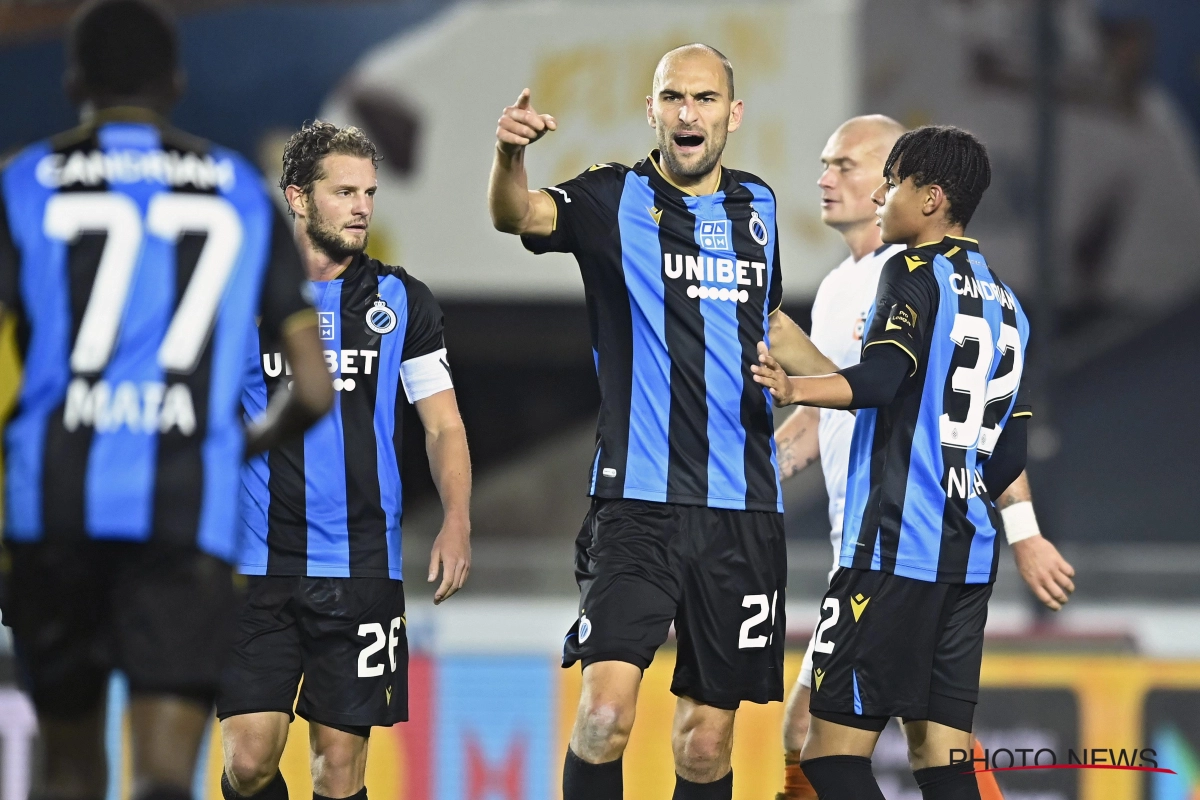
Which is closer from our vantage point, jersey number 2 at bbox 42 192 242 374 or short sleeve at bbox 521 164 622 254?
jersey number 2 at bbox 42 192 242 374

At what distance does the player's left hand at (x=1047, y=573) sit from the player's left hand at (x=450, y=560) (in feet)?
→ 5.32

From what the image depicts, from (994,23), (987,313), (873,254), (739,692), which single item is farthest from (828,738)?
Answer: (994,23)

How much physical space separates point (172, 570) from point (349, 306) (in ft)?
5.30

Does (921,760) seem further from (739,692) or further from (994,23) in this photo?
(994,23)

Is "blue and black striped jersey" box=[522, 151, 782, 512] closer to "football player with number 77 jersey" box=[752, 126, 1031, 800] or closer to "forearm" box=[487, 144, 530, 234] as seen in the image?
"forearm" box=[487, 144, 530, 234]

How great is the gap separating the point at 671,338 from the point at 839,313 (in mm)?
1033

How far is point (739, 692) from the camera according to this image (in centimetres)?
419

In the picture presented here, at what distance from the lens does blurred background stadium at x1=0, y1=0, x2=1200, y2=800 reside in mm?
12312

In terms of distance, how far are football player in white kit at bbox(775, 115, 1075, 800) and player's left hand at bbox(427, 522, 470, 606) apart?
1.18 m

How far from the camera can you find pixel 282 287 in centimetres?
303

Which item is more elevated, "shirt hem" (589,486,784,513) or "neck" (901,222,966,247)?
"neck" (901,222,966,247)

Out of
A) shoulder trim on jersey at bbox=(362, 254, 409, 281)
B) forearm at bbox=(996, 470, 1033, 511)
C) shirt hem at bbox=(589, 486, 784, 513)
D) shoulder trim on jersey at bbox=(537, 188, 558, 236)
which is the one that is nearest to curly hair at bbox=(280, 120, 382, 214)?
shoulder trim on jersey at bbox=(362, 254, 409, 281)

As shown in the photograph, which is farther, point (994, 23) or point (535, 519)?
point (535, 519)

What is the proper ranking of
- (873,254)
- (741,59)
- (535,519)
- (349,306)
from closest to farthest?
1. (349,306)
2. (873,254)
3. (741,59)
4. (535,519)
